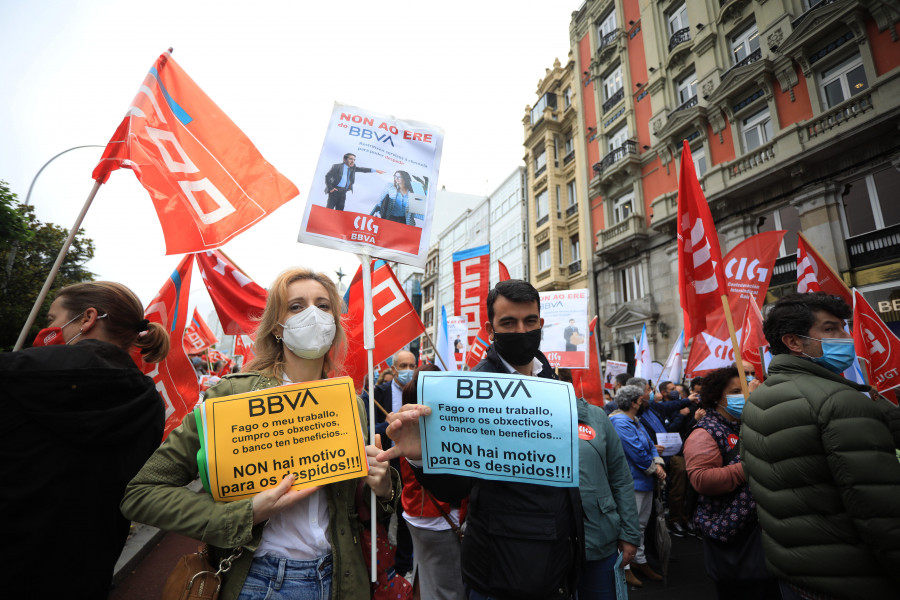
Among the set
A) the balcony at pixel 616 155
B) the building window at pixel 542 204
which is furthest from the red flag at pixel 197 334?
the building window at pixel 542 204

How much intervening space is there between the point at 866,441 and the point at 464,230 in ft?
146

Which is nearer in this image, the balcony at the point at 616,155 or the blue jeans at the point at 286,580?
the blue jeans at the point at 286,580

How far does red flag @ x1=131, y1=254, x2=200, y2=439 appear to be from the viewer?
3.96 meters

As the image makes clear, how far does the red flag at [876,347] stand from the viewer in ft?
15.1

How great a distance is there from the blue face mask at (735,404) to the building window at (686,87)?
18.2 m

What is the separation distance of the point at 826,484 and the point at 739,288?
16.0 feet

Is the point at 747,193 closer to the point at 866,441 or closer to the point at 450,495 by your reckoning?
the point at 866,441

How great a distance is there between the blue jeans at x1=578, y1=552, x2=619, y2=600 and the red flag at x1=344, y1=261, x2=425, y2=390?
288 cm

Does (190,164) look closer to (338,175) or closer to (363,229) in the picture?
(338,175)

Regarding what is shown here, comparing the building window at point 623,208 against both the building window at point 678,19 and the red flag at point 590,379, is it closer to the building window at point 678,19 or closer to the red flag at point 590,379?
the building window at point 678,19

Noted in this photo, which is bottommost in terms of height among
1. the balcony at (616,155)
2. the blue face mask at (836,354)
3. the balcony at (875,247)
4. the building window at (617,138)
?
the blue face mask at (836,354)

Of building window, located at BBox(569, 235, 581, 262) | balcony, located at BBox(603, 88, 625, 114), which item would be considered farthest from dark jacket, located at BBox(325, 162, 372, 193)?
building window, located at BBox(569, 235, 581, 262)

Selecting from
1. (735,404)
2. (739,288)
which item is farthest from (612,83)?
(735,404)

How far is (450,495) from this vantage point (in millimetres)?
1919
